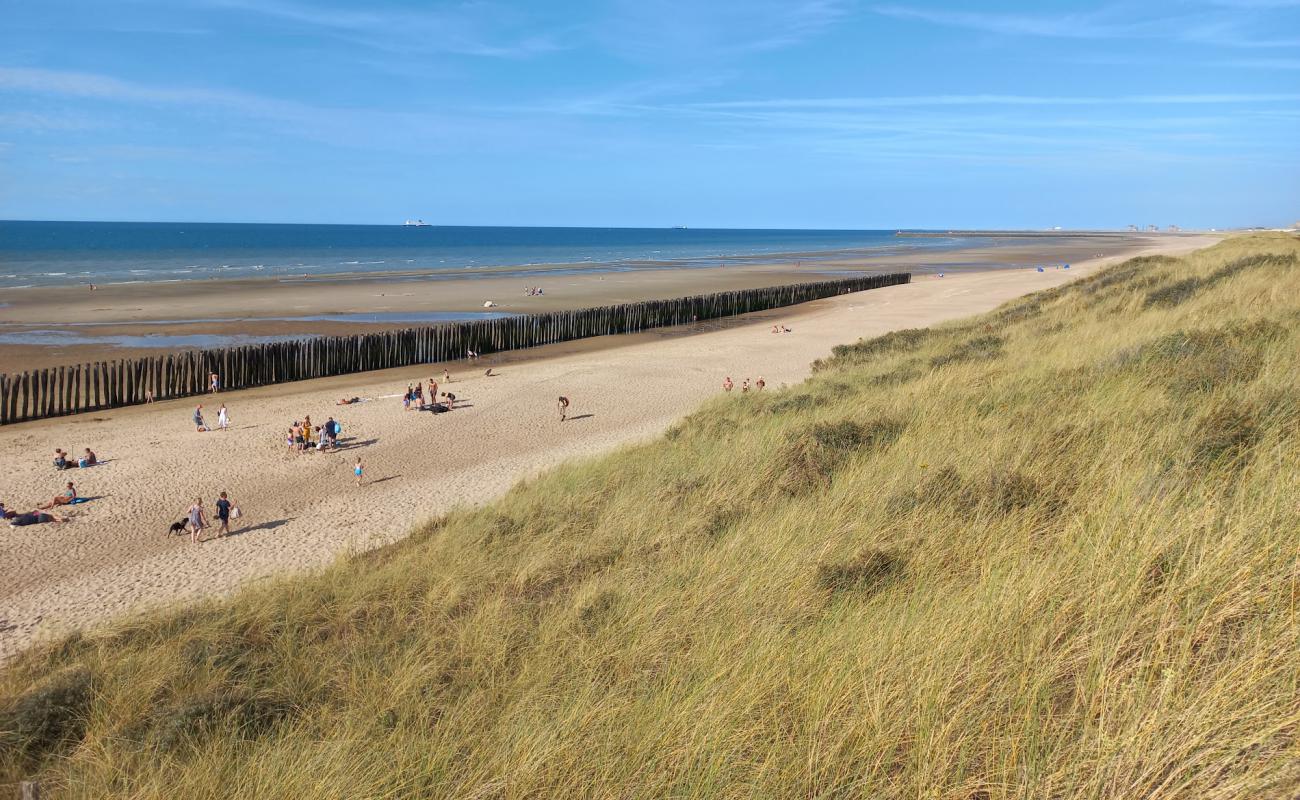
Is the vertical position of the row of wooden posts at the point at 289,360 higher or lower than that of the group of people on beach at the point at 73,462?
higher

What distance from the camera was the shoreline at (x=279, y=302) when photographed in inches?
1331

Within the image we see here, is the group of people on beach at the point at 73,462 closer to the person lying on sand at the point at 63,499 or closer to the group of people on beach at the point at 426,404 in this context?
the person lying on sand at the point at 63,499

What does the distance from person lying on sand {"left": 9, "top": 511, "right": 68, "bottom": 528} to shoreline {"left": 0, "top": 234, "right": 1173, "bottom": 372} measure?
16.5m

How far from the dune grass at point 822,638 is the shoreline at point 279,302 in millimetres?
27689

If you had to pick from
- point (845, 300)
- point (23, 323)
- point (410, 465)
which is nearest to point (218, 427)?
point (410, 465)

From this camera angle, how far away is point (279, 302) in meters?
48.6

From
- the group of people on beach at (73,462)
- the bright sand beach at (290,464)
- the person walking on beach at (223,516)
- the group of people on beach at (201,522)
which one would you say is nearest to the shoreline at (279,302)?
the bright sand beach at (290,464)

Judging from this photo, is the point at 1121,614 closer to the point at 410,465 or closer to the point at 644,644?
the point at 644,644

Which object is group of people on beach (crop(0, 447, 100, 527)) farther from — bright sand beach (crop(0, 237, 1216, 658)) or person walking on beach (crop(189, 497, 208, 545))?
person walking on beach (crop(189, 497, 208, 545))

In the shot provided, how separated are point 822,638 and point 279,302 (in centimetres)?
5019

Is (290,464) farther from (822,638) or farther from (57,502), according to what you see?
(822,638)

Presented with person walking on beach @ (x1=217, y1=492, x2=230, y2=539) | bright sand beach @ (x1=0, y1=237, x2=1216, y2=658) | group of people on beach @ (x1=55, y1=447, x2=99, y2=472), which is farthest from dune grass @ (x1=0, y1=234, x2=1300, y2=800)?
group of people on beach @ (x1=55, y1=447, x2=99, y2=472)

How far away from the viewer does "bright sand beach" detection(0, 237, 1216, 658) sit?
12227mm

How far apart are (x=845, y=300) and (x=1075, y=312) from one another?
34.3 m
